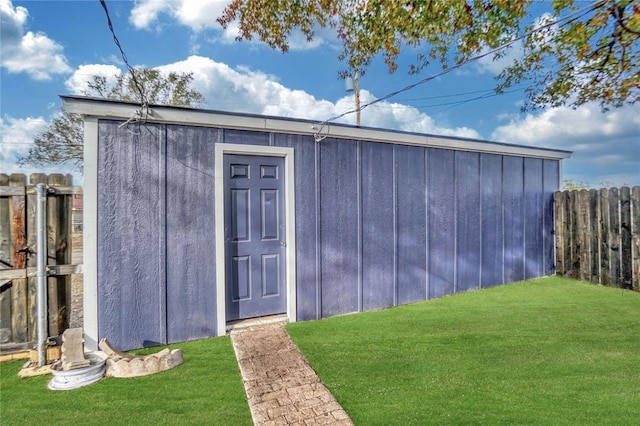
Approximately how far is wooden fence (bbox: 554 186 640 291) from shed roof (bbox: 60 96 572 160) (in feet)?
6.30

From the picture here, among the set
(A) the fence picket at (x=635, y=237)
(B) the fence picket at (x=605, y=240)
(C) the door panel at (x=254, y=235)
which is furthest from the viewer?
(B) the fence picket at (x=605, y=240)

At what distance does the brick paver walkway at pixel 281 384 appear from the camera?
81.2 inches

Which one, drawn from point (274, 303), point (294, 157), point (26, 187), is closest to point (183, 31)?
point (294, 157)

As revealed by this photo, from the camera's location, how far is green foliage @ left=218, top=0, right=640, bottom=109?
149 inches

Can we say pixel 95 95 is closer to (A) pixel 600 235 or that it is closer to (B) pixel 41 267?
(B) pixel 41 267

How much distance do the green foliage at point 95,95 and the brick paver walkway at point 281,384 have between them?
937 centimetres

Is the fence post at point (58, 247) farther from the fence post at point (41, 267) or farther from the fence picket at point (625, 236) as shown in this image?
the fence picket at point (625, 236)

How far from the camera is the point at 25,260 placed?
2.87 metres

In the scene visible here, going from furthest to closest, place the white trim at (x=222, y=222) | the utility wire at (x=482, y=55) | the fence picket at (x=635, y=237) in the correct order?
the fence picket at (x=635, y=237) < the white trim at (x=222, y=222) < the utility wire at (x=482, y=55)

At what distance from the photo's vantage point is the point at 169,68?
12.3m

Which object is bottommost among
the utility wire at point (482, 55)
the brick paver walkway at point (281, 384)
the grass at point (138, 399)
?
the brick paver walkway at point (281, 384)

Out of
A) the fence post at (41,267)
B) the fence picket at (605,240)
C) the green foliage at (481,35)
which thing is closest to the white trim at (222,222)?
the fence post at (41,267)

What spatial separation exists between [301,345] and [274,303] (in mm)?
869

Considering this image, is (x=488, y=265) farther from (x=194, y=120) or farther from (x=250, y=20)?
(x=250, y=20)
